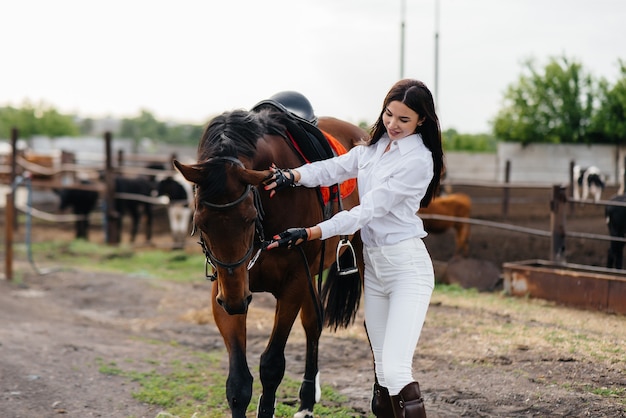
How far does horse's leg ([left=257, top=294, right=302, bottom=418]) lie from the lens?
3520 millimetres

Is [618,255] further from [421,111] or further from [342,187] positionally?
[421,111]

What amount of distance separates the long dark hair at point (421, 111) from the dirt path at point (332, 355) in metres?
1.63

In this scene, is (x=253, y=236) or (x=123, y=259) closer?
(x=253, y=236)

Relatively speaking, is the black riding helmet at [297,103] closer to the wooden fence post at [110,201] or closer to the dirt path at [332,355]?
the dirt path at [332,355]

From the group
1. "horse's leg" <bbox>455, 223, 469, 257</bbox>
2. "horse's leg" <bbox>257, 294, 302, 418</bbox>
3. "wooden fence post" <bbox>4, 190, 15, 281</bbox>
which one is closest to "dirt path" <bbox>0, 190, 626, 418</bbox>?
"wooden fence post" <bbox>4, 190, 15, 281</bbox>

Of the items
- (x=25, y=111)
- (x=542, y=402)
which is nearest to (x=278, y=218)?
(x=542, y=402)

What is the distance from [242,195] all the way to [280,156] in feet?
2.44

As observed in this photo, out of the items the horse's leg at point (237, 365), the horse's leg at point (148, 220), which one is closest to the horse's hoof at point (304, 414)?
the horse's leg at point (237, 365)

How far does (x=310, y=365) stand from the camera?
160 inches

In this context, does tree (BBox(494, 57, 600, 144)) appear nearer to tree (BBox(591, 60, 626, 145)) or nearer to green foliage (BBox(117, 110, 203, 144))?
tree (BBox(591, 60, 626, 145))

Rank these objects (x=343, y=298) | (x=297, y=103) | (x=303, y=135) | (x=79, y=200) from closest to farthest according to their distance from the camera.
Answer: (x=303, y=135) → (x=297, y=103) → (x=343, y=298) → (x=79, y=200)

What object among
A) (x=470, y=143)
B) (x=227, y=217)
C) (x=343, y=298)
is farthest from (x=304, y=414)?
(x=470, y=143)

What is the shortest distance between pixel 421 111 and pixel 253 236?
0.86 m

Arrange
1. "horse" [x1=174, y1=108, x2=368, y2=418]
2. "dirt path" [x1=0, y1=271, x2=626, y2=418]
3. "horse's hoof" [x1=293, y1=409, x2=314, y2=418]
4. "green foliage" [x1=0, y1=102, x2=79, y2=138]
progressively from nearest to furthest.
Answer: "horse" [x1=174, y1=108, x2=368, y2=418]
"horse's hoof" [x1=293, y1=409, x2=314, y2=418]
"dirt path" [x1=0, y1=271, x2=626, y2=418]
"green foliage" [x1=0, y1=102, x2=79, y2=138]
